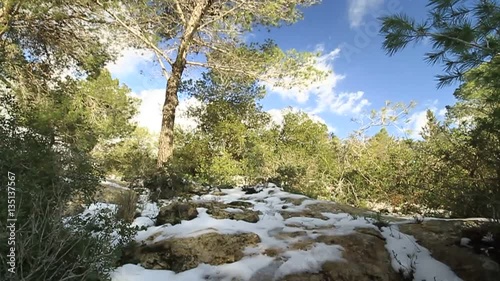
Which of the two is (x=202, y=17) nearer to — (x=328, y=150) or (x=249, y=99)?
(x=249, y=99)

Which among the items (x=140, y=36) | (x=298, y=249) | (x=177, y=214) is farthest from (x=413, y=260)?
(x=140, y=36)

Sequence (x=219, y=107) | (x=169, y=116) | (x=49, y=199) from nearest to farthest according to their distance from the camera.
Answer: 1. (x=49, y=199)
2. (x=169, y=116)
3. (x=219, y=107)

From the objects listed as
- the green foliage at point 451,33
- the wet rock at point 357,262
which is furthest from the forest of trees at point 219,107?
the wet rock at point 357,262

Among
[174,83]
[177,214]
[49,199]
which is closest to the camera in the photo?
[49,199]

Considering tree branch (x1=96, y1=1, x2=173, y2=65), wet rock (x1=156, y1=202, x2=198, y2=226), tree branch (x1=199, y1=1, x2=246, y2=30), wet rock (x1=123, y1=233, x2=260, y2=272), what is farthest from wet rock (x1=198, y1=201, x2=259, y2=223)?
tree branch (x1=199, y1=1, x2=246, y2=30)

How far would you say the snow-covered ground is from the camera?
2395 millimetres

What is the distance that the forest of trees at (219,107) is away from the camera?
2.75 metres

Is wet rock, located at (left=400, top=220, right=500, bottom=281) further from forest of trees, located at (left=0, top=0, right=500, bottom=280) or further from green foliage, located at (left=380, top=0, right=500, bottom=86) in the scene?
green foliage, located at (left=380, top=0, right=500, bottom=86)

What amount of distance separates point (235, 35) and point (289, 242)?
5864 millimetres

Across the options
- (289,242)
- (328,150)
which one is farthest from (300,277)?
(328,150)

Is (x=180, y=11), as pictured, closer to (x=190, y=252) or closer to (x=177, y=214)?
(x=177, y=214)

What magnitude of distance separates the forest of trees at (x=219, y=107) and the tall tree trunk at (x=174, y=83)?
23 millimetres

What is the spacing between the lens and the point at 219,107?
37.8 feet

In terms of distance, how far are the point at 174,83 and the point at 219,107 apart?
4121mm
